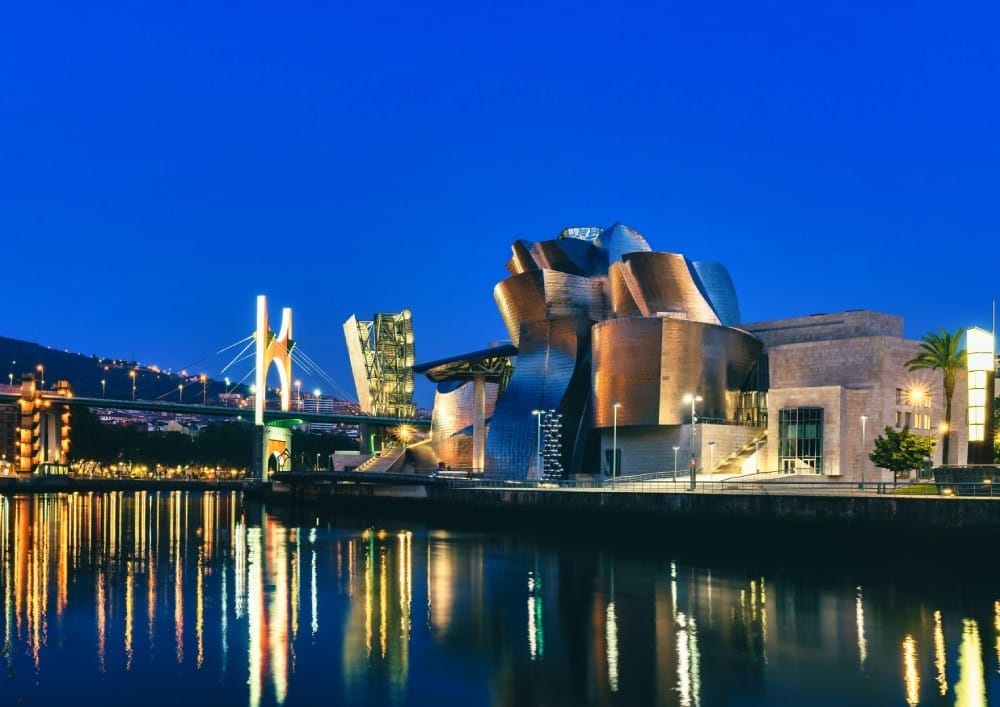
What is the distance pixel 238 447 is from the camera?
562ft

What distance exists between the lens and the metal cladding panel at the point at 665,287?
232 feet

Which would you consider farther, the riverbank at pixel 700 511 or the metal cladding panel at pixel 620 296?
the metal cladding panel at pixel 620 296

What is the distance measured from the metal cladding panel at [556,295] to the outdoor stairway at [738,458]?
15003 millimetres

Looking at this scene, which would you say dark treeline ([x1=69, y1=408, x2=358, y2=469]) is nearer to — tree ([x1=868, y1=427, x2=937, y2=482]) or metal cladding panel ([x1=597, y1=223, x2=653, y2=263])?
metal cladding panel ([x1=597, y1=223, x2=653, y2=263])

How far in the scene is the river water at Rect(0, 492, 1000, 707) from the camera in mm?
21328

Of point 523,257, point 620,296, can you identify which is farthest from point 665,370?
point 523,257

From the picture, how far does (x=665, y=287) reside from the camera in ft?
233

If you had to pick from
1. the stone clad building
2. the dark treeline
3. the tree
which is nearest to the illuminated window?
the stone clad building

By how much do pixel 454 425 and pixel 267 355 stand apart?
28828 millimetres

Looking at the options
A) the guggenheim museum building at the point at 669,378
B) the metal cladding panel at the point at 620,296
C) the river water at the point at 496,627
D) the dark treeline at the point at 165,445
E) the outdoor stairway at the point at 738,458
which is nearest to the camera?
the river water at the point at 496,627

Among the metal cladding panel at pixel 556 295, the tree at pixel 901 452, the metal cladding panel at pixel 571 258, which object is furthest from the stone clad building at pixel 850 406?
the metal cladding panel at pixel 571 258

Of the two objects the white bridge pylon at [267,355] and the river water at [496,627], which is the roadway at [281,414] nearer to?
the white bridge pylon at [267,355]

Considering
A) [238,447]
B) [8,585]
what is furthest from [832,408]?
[238,447]

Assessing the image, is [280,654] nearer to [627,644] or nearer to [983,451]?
[627,644]
